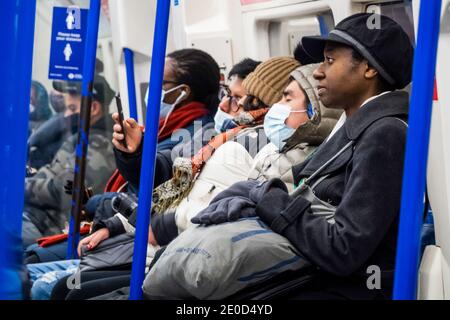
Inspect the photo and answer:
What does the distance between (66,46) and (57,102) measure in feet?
7.27

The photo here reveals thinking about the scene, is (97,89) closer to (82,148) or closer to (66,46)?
(66,46)

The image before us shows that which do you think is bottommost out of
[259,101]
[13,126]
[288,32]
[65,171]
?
[65,171]

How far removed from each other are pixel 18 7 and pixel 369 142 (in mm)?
1270

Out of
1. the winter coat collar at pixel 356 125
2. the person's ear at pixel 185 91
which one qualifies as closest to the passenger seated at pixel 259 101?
the person's ear at pixel 185 91

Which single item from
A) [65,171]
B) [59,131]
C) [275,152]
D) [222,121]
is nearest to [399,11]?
[222,121]

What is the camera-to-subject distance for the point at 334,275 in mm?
2484

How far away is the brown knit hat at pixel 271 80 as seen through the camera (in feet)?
11.6

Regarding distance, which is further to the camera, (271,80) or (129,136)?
(129,136)

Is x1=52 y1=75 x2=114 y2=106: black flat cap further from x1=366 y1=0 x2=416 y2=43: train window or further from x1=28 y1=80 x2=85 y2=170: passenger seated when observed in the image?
x1=366 y1=0 x2=416 y2=43: train window

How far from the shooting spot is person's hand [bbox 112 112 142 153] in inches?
145

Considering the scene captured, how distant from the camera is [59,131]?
6.52 metres

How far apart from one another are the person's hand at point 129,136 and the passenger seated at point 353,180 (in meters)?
1.04

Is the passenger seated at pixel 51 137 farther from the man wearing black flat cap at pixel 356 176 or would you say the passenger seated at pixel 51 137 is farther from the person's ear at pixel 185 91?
the man wearing black flat cap at pixel 356 176
